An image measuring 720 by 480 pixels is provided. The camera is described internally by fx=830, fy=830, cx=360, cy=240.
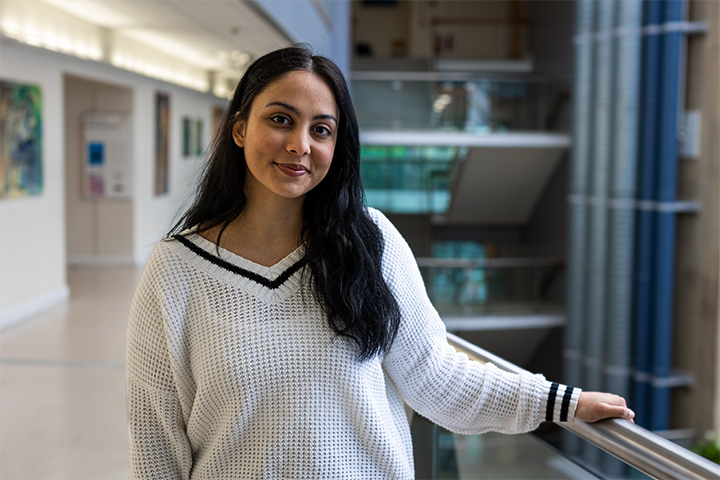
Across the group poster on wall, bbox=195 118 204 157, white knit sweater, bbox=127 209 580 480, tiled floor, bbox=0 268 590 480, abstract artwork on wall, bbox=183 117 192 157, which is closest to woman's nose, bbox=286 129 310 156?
white knit sweater, bbox=127 209 580 480

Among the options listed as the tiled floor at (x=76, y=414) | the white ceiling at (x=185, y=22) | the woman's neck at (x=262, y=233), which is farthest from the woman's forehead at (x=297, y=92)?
the white ceiling at (x=185, y=22)

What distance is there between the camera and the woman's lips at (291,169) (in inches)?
69.7

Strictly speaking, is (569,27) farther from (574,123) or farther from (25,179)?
(25,179)

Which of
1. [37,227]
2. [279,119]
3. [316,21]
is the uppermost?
[316,21]

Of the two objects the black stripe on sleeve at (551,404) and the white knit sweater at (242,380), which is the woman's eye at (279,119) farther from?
the black stripe on sleeve at (551,404)

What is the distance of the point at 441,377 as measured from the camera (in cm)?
195

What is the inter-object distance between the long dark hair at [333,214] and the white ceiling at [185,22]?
6402mm

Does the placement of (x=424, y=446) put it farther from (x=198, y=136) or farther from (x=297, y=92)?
(x=198, y=136)

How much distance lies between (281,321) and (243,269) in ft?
0.47

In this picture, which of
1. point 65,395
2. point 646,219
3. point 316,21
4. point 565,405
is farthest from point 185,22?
point 565,405

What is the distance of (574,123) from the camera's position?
1520cm

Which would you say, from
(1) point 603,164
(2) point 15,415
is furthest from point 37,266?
(1) point 603,164

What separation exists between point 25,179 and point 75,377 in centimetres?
351

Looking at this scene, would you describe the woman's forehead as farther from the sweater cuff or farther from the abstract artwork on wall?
the abstract artwork on wall
